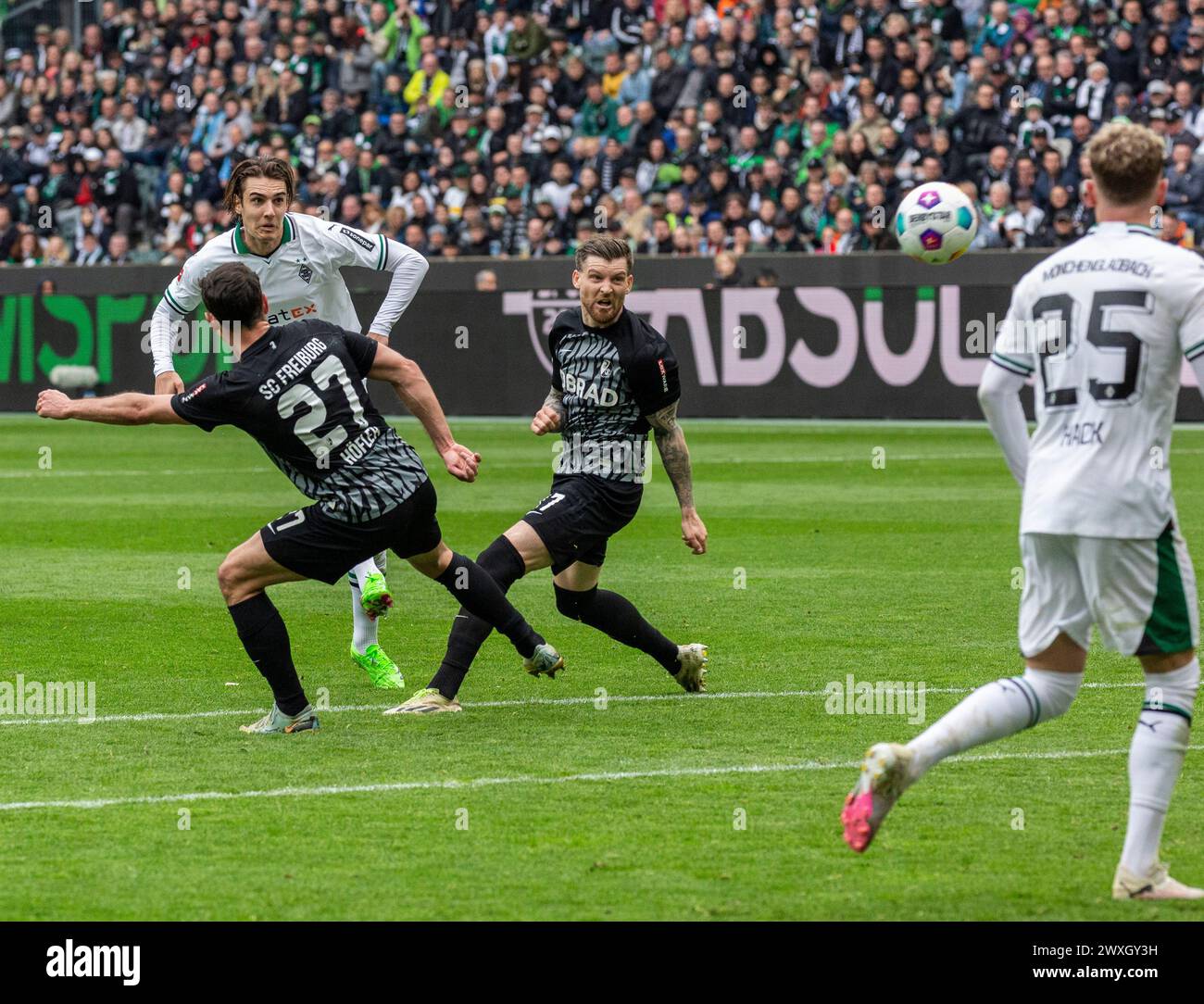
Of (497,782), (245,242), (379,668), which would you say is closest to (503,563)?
(379,668)

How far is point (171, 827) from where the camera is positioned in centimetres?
617

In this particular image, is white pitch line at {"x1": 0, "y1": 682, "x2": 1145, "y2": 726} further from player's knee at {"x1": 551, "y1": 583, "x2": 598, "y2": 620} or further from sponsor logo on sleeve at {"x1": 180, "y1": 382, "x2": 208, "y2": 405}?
sponsor logo on sleeve at {"x1": 180, "y1": 382, "x2": 208, "y2": 405}

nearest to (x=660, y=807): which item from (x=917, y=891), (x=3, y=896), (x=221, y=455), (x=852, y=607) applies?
(x=917, y=891)

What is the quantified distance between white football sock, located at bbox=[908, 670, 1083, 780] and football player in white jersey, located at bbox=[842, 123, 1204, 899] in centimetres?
1

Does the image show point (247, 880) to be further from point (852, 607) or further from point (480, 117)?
point (480, 117)

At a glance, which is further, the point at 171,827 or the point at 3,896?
the point at 171,827

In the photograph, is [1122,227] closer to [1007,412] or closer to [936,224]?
[1007,412]

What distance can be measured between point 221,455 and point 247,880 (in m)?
18.7

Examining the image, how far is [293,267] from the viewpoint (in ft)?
32.5

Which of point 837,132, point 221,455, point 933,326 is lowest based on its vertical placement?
point 221,455

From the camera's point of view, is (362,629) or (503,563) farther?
(362,629)

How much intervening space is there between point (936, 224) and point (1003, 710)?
9594 mm

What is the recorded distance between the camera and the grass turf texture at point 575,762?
17.8 feet

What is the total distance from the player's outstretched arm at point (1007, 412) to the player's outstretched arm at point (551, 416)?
3.10 meters
